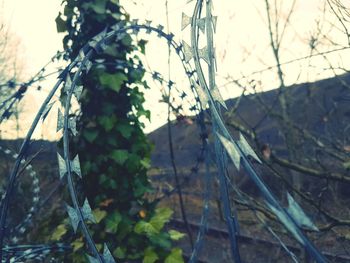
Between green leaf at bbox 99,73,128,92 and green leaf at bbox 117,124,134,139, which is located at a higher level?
green leaf at bbox 99,73,128,92

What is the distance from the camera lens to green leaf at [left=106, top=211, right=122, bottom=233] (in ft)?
14.7

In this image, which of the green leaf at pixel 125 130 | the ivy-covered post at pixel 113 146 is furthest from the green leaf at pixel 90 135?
the green leaf at pixel 125 130

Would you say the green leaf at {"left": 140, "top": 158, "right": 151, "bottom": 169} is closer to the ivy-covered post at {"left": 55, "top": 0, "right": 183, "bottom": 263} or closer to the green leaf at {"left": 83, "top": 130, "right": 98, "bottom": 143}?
the ivy-covered post at {"left": 55, "top": 0, "right": 183, "bottom": 263}

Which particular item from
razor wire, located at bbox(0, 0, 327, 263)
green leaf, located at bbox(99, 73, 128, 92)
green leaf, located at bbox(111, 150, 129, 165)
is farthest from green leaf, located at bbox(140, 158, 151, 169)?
razor wire, located at bbox(0, 0, 327, 263)

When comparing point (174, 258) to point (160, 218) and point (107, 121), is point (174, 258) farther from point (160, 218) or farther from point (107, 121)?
point (107, 121)

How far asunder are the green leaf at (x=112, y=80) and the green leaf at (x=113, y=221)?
1.42 meters

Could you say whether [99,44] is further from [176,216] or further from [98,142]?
[176,216]

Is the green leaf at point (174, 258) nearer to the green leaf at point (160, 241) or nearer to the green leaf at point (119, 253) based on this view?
the green leaf at point (160, 241)

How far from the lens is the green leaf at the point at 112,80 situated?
14.8 feet

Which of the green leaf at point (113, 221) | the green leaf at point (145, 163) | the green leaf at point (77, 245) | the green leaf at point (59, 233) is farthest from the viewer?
the green leaf at point (145, 163)

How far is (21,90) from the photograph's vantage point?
3.32m

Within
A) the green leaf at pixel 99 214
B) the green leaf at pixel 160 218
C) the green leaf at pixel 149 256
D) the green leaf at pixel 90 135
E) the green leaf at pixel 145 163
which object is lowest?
the green leaf at pixel 149 256

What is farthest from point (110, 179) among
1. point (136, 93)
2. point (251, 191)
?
point (251, 191)

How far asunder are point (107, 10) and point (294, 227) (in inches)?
156
